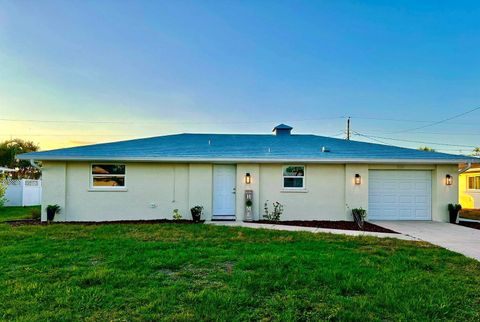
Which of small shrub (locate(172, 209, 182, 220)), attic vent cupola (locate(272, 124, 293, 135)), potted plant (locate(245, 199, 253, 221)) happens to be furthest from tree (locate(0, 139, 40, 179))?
potted plant (locate(245, 199, 253, 221))

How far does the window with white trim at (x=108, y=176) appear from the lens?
1140 cm

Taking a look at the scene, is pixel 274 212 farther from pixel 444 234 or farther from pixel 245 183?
pixel 444 234

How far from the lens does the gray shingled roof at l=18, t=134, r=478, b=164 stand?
1097 centimetres

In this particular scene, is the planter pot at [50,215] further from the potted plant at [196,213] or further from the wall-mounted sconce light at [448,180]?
the wall-mounted sconce light at [448,180]

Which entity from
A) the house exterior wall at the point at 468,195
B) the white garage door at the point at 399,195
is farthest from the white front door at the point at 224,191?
the house exterior wall at the point at 468,195

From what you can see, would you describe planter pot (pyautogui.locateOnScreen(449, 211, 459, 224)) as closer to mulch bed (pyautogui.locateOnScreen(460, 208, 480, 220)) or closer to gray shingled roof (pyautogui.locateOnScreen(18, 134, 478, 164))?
gray shingled roof (pyautogui.locateOnScreen(18, 134, 478, 164))

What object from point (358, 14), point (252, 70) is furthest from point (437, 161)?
point (252, 70)

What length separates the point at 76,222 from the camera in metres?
10.8

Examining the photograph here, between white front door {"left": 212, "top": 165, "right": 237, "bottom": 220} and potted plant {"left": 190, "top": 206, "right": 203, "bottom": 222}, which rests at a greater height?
white front door {"left": 212, "top": 165, "right": 237, "bottom": 220}

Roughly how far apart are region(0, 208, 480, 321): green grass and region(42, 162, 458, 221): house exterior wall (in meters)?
3.88

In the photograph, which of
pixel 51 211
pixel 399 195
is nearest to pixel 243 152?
pixel 399 195

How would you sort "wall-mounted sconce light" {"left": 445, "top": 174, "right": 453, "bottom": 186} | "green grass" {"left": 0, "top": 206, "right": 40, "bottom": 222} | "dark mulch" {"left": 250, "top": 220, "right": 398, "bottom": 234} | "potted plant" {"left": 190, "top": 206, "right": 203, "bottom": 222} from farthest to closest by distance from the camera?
"green grass" {"left": 0, "top": 206, "right": 40, "bottom": 222}
"wall-mounted sconce light" {"left": 445, "top": 174, "right": 453, "bottom": 186}
"potted plant" {"left": 190, "top": 206, "right": 203, "bottom": 222}
"dark mulch" {"left": 250, "top": 220, "right": 398, "bottom": 234}

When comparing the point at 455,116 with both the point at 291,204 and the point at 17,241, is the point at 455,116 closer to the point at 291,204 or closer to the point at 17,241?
the point at 291,204

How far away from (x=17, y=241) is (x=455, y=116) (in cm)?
2520
